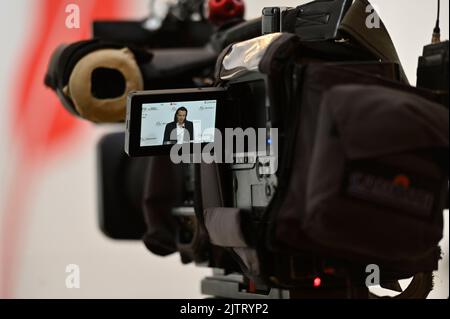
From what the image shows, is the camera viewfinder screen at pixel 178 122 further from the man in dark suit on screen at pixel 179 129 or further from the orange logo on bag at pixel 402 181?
the orange logo on bag at pixel 402 181

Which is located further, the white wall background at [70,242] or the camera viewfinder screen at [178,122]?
the white wall background at [70,242]

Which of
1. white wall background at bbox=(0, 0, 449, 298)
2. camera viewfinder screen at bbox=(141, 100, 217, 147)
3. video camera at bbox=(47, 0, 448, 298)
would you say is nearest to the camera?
video camera at bbox=(47, 0, 448, 298)

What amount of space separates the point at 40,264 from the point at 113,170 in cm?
70

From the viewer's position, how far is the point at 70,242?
12.4ft

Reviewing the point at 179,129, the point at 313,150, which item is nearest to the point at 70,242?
the point at 179,129

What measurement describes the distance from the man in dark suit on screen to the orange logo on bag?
0.55 m

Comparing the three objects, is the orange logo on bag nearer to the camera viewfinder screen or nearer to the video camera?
the video camera

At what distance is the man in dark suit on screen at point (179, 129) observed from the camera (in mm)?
2072

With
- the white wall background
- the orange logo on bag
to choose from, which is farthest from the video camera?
the white wall background

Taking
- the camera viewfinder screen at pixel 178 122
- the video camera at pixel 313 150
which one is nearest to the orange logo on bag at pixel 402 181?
the video camera at pixel 313 150

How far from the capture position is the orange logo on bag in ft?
5.65

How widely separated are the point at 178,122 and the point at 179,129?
0.7 inches

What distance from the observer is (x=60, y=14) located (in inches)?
151
